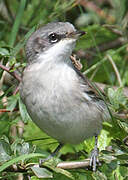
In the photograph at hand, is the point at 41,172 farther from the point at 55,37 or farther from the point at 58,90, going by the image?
the point at 55,37

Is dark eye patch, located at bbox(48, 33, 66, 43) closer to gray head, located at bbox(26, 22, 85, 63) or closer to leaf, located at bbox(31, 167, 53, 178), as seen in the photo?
gray head, located at bbox(26, 22, 85, 63)

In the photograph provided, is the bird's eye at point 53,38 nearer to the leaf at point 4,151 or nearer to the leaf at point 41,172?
the leaf at point 4,151

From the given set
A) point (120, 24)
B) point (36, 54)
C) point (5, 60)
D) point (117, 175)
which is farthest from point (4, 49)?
point (120, 24)

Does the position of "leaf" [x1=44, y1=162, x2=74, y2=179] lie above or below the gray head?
below

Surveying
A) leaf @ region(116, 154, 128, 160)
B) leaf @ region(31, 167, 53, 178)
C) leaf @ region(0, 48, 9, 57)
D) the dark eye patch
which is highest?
leaf @ region(0, 48, 9, 57)

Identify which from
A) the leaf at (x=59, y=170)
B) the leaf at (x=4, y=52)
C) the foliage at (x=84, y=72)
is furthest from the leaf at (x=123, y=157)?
the leaf at (x=4, y=52)

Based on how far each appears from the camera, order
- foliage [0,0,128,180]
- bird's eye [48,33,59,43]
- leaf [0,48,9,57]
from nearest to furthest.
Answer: foliage [0,0,128,180] < bird's eye [48,33,59,43] < leaf [0,48,9,57]

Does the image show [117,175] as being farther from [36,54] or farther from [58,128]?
[36,54]

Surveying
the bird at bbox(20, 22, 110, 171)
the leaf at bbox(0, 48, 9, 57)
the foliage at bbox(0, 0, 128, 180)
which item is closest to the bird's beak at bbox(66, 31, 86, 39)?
the bird at bbox(20, 22, 110, 171)
